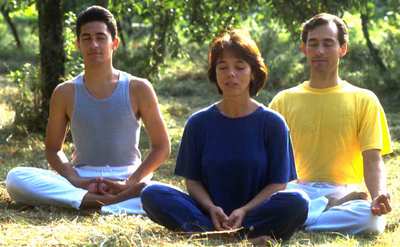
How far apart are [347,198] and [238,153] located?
2.53 ft

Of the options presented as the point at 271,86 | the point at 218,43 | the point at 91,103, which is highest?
the point at 218,43

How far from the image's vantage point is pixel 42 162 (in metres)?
6.32

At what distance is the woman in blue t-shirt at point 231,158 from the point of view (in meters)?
3.82

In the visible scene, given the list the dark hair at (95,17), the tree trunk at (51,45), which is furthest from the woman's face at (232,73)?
the tree trunk at (51,45)

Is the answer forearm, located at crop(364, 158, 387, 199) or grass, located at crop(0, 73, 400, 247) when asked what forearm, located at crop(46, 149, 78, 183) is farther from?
forearm, located at crop(364, 158, 387, 199)

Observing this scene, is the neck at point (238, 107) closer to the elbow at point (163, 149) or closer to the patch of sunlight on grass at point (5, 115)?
the elbow at point (163, 149)

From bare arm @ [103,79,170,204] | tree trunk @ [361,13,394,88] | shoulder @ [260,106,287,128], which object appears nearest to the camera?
shoulder @ [260,106,287,128]

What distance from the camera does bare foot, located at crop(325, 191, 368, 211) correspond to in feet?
14.1

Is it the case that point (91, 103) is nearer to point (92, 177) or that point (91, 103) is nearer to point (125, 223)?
point (92, 177)

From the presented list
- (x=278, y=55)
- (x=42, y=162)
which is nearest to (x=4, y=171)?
(x=42, y=162)

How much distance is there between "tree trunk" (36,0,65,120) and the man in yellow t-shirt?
11.1ft

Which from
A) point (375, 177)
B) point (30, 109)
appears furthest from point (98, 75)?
point (30, 109)

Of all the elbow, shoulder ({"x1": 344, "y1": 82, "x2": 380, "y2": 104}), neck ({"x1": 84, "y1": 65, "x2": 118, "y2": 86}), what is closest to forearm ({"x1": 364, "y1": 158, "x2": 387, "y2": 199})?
shoulder ({"x1": 344, "y1": 82, "x2": 380, "y2": 104})

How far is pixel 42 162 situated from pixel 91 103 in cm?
164
